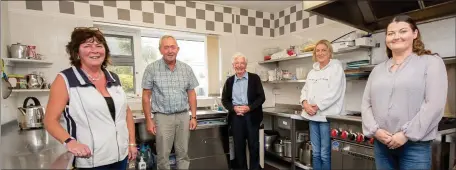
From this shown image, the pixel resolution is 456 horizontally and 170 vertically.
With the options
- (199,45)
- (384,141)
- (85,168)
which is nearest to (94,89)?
(85,168)

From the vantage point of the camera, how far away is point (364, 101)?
50.7 inches

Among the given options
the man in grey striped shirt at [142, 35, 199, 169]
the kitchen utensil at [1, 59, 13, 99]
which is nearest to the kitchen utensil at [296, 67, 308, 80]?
the man in grey striped shirt at [142, 35, 199, 169]

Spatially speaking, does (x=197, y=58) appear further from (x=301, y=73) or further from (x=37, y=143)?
(x=37, y=143)

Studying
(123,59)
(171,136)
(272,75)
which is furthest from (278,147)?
(123,59)

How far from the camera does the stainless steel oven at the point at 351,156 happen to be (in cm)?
→ 175

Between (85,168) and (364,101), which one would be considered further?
(364,101)

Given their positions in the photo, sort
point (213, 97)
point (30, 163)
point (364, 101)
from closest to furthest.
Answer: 1. point (30, 163)
2. point (364, 101)
3. point (213, 97)

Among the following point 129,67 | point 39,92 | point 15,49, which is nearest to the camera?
point 15,49

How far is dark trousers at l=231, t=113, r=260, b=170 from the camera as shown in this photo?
2189 mm

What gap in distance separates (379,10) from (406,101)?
1.14 metres

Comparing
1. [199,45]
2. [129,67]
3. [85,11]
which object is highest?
[85,11]

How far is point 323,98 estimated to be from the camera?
1.92 m

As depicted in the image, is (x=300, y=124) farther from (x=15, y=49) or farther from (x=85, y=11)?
(x=15, y=49)

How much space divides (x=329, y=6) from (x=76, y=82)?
5.32 feet
